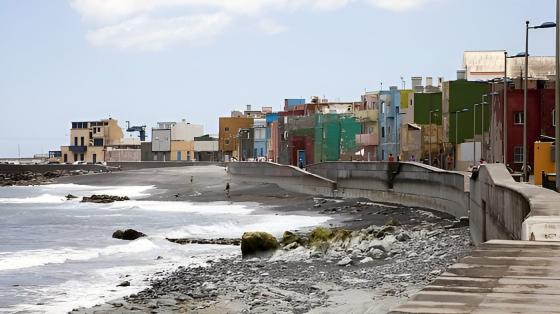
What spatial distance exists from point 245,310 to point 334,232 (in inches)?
498

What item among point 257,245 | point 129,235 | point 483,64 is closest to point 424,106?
point 483,64

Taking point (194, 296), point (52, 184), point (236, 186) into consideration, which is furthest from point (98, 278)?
point (52, 184)

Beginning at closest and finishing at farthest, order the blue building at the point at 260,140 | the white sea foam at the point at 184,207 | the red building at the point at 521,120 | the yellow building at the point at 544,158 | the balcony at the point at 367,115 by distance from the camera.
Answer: the yellow building at the point at 544,158 → the white sea foam at the point at 184,207 → the red building at the point at 521,120 → the balcony at the point at 367,115 → the blue building at the point at 260,140

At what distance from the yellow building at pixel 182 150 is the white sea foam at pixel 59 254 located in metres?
145

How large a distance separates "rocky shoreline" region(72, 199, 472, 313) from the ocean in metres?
1.71

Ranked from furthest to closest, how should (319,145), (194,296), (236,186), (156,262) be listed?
(319,145)
(236,186)
(156,262)
(194,296)

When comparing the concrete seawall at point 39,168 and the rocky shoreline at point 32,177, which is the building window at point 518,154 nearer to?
the rocky shoreline at point 32,177

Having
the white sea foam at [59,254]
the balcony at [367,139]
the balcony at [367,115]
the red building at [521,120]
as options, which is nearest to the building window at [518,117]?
the red building at [521,120]

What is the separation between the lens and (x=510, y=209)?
692 inches

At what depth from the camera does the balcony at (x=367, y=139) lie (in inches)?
4097

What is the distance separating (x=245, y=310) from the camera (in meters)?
19.2

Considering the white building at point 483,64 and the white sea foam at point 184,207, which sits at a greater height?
the white building at point 483,64

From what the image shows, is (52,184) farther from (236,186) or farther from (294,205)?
(294,205)

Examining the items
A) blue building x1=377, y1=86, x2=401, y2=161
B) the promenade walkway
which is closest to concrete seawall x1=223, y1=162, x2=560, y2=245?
the promenade walkway
